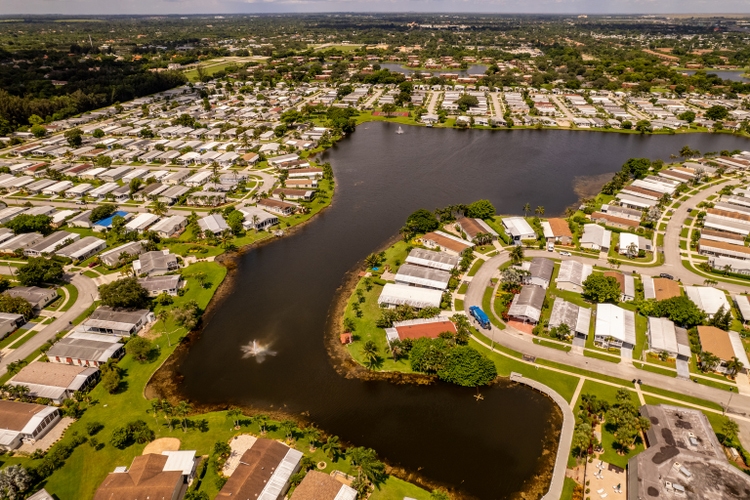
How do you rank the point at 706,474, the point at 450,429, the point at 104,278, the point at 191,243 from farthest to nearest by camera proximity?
the point at 191,243 → the point at 104,278 → the point at 450,429 → the point at 706,474

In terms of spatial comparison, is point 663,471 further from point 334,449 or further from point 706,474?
point 334,449

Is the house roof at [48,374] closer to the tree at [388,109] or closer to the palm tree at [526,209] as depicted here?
the palm tree at [526,209]

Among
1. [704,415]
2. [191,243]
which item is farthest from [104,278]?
[704,415]

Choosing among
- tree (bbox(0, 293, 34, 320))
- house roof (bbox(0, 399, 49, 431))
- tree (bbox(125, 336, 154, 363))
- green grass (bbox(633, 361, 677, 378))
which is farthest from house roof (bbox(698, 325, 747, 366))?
tree (bbox(0, 293, 34, 320))

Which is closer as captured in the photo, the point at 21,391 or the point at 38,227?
the point at 21,391

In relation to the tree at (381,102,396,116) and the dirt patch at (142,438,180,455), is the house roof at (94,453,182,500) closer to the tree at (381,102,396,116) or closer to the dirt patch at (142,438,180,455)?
the dirt patch at (142,438,180,455)

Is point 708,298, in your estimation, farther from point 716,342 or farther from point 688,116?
point 688,116
